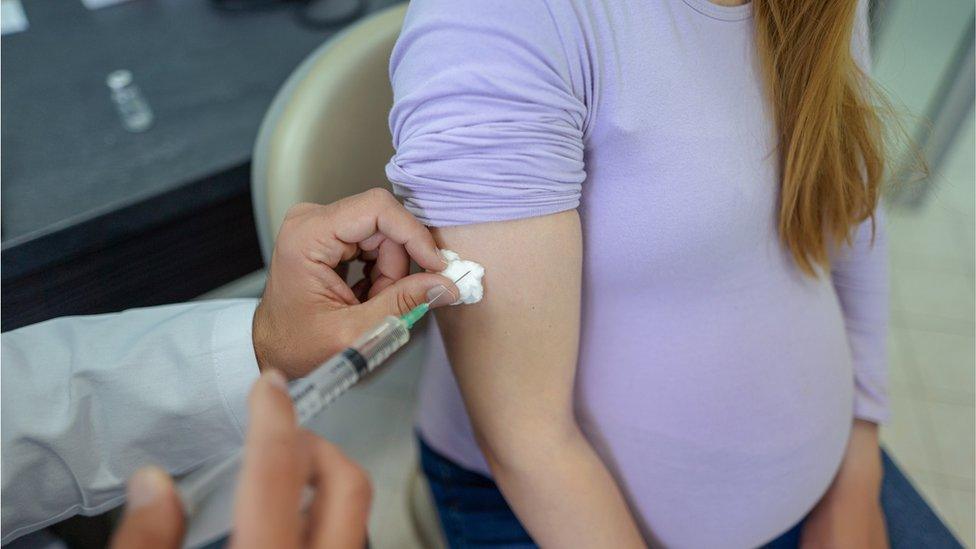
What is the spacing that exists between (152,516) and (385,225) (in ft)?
0.86

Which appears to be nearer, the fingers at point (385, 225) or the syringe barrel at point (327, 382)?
the syringe barrel at point (327, 382)

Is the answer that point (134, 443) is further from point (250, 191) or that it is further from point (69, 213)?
point (250, 191)

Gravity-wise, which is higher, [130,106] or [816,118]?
[816,118]

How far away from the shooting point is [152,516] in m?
0.30

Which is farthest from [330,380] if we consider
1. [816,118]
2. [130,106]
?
[130,106]

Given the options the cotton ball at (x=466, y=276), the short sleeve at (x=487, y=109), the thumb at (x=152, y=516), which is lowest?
the cotton ball at (x=466, y=276)

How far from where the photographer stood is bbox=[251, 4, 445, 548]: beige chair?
2.16ft

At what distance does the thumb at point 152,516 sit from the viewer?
297 mm

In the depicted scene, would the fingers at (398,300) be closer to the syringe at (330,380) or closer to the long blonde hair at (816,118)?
the syringe at (330,380)

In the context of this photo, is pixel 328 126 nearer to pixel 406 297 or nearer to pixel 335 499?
pixel 406 297

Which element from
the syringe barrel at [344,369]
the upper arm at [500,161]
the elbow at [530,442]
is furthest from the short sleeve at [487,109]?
the elbow at [530,442]

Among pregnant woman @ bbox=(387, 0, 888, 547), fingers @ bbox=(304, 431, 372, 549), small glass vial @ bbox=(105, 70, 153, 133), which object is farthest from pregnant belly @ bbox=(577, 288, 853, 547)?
small glass vial @ bbox=(105, 70, 153, 133)

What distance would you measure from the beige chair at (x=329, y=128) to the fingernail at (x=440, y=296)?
24 cm

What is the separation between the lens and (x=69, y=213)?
0.82m
